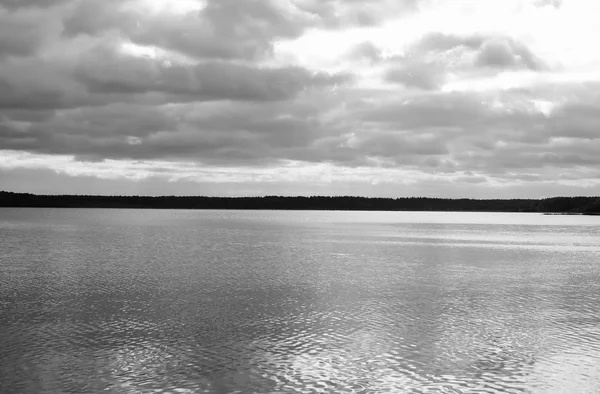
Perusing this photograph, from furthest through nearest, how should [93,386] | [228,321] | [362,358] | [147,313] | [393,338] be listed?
1. [147,313]
2. [228,321]
3. [393,338]
4. [362,358]
5. [93,386]

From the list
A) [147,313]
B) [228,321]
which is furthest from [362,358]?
[147,313]

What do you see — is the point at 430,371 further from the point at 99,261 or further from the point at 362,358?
the point at 99,261

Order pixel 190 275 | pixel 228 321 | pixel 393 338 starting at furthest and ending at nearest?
pixel 190 275 → pixel 228 321 → pixel 393 338

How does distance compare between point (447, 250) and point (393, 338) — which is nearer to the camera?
point (393, 338)

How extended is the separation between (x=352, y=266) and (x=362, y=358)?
31089mm

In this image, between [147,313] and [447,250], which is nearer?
[147,313]

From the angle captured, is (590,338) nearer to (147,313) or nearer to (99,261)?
(147,313)

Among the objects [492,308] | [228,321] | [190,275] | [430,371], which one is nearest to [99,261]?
[190,275]

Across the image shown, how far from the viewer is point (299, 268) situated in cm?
4941

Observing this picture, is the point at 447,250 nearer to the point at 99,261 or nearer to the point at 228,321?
the point at 99,261

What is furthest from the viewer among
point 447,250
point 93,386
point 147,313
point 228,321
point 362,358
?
point 447,250

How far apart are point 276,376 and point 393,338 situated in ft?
23.1

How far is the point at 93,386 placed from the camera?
17125 mm

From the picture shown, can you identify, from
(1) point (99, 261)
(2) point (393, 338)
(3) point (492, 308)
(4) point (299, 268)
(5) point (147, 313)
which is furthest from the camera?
(1) point (99, 261)
